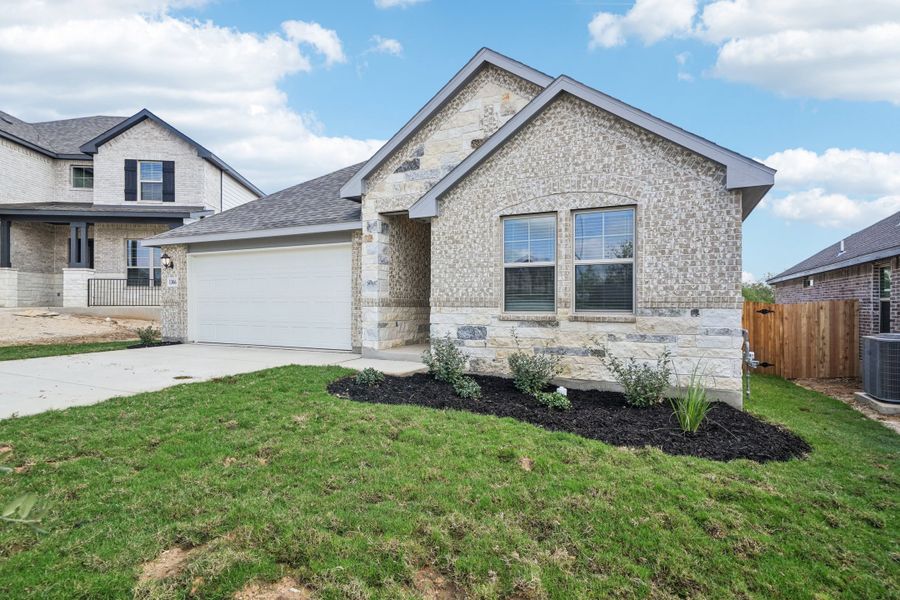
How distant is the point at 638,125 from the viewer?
6855 millimetres

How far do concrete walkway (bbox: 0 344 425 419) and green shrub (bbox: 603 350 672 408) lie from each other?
3.58 metres

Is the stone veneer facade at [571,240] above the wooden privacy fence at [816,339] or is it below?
above

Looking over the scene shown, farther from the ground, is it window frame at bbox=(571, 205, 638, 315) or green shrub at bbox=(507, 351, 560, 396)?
window frame at bbox=(571, 205, 638, 315)

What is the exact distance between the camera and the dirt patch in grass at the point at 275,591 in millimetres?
2555

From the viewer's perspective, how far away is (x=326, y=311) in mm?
10883

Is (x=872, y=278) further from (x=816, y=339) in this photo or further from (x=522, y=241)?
(x=522, y=241)

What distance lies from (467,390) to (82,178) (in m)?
23.3

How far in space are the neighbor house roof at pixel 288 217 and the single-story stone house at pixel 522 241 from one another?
78mm

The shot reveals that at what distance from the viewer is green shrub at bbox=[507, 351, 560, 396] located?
7.02 m

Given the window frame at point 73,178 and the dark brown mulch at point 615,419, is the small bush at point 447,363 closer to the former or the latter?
the dark brown mulch at point 615,419

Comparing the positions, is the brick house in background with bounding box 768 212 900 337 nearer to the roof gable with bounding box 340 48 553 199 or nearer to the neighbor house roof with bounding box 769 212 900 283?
the neighbor house roof with bounding box 769 212 900 283

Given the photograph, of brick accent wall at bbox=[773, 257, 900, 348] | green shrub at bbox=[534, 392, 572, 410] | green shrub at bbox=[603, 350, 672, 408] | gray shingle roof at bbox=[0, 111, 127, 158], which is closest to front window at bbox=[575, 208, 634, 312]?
green shrub at bbox=[603, 350, 672, 408]

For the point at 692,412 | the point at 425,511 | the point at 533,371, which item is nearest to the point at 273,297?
the point at 533,371

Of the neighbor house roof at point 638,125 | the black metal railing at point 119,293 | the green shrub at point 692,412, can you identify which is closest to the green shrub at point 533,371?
the green shrub at point 692,412
